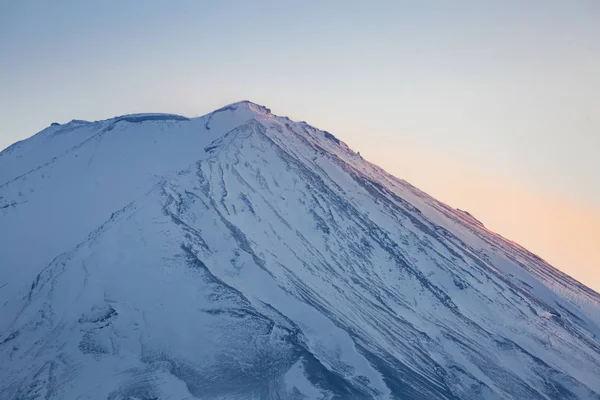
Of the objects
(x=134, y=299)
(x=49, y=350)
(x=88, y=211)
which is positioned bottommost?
(x=49, y=350)

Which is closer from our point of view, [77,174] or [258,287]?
[258,287]

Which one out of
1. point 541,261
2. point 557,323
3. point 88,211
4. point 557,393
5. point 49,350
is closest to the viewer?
point 49,350

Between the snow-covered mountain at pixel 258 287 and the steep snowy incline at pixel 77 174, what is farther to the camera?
the steep snowy incline at pixel 77 174

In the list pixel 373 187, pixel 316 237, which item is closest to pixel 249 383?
pixel 316 237

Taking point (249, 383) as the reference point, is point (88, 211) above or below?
above

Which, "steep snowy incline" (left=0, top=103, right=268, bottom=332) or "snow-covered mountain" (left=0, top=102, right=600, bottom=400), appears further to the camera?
"steep snowy incline" (left=0, top=103, right=268, bottom=332)

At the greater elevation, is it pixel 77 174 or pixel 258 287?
pixel 77 174

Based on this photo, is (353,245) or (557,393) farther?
(353,245)

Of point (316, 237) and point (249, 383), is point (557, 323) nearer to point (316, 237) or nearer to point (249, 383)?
point (316, 237)
